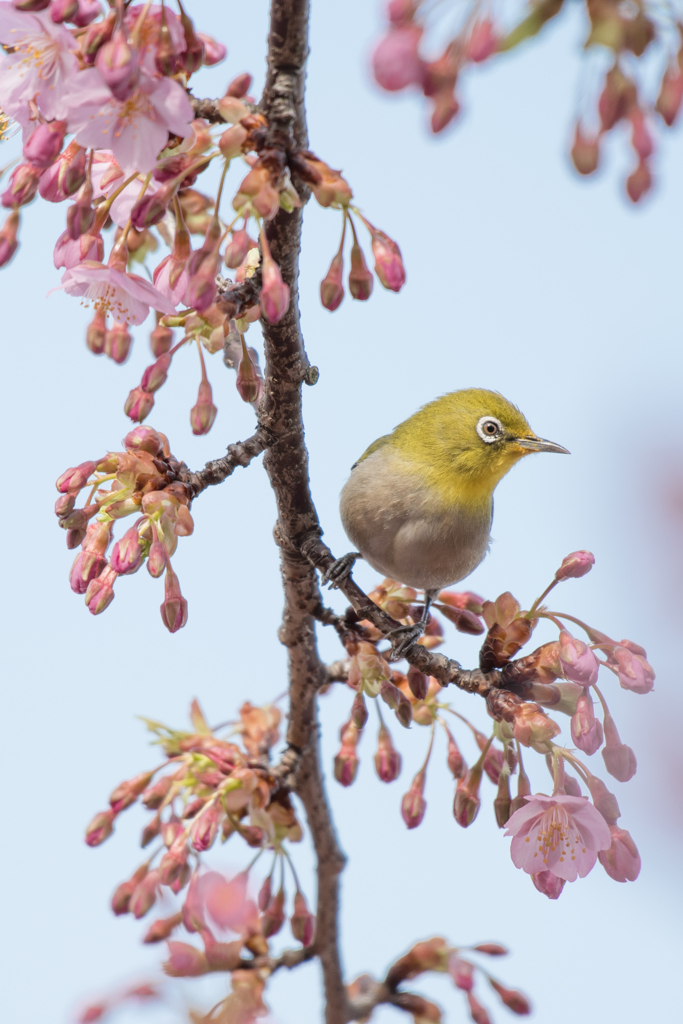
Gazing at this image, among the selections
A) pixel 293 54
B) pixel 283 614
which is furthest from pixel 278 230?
pixel 283 614

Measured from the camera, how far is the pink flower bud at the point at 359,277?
242 cm

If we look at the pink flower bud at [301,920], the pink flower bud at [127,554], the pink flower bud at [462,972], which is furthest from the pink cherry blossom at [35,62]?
the pink flower bud at [462,972]

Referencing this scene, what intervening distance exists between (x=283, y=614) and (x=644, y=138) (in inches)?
99.4

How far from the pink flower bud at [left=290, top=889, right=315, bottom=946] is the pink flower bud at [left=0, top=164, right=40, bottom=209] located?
108 inches

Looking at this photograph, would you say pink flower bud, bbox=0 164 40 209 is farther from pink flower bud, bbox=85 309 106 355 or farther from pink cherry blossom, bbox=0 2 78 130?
pink flower bud, bbox=85 309 106 355

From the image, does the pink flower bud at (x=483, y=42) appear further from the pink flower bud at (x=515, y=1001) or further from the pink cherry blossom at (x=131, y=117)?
the pink flower bud at (x=515, y=1001)

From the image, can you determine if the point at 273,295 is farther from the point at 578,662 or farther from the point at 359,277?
the point at 578,662

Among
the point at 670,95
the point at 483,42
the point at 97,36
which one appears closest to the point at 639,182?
the point at 670,95

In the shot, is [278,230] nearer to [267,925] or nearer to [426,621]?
[426,621]

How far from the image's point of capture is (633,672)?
2.54m

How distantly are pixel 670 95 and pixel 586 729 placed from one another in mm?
1568

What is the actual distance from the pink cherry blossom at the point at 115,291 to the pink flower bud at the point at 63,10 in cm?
58

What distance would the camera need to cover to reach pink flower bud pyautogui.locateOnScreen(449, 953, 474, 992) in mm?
3533

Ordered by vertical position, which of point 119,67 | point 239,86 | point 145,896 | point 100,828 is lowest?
point 145,896
